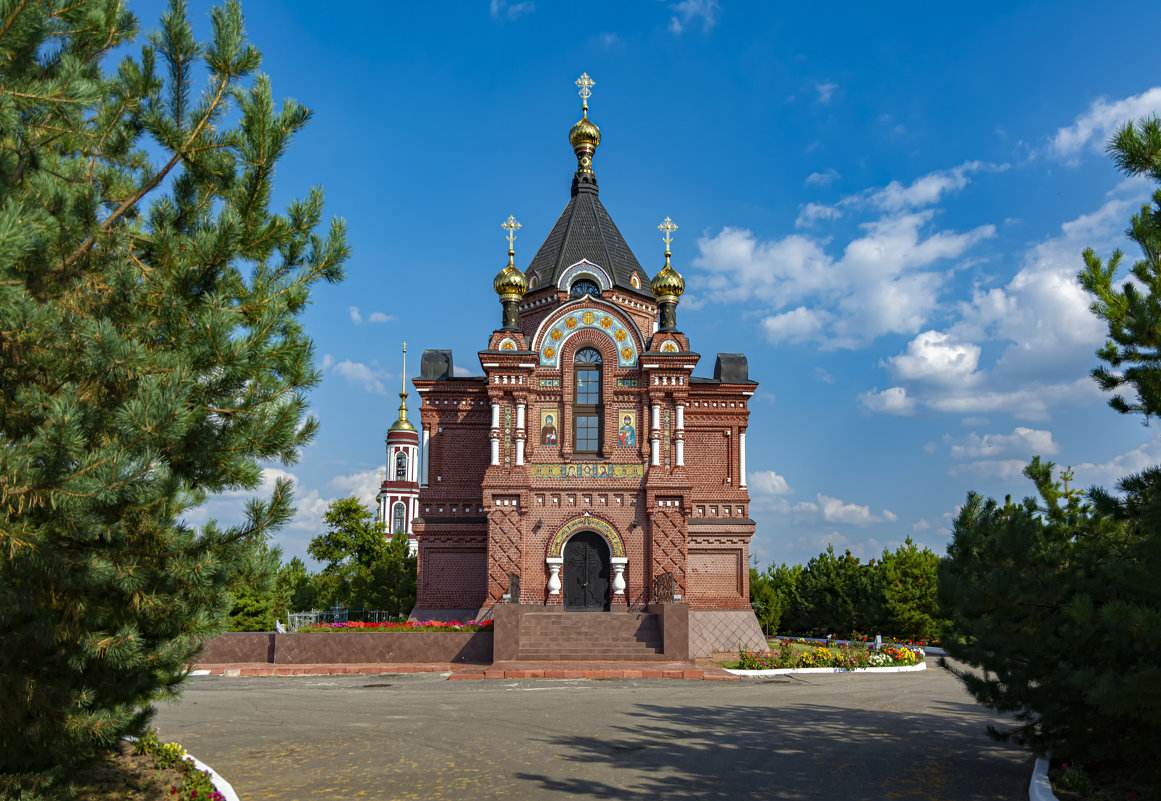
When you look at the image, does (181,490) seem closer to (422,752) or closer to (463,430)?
(422,752)

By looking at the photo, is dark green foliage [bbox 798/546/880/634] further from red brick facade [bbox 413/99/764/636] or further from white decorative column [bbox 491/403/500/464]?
white decorative column [bbox 491/403/500/464]

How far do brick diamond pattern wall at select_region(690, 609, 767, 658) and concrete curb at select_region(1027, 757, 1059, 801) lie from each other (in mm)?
16347

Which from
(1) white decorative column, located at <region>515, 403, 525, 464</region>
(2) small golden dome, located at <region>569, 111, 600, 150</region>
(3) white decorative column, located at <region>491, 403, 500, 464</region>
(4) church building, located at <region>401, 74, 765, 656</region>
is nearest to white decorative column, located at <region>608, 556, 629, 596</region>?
(4) church building, located at <region>401, 74, 765, 656</region>

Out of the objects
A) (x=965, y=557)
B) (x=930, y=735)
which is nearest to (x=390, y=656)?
(x=930, y=735)

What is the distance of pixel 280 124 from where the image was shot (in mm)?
6168

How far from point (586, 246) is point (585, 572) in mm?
10914

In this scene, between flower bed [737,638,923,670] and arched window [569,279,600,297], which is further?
arched window [569,279,600,297]

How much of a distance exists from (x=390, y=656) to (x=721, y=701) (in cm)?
922

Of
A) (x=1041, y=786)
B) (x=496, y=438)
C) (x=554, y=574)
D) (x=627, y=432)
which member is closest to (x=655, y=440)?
(x=627, y=432)

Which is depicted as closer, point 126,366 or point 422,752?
point 126,366

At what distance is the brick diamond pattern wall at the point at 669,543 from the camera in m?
24.1

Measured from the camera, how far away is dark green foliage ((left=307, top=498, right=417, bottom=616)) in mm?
31750

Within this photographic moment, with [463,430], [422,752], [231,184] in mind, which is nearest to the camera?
[231,184]

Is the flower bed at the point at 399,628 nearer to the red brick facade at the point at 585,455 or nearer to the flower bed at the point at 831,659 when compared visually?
the red brick facade at the point at 585,455
